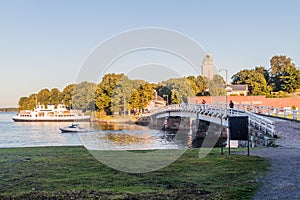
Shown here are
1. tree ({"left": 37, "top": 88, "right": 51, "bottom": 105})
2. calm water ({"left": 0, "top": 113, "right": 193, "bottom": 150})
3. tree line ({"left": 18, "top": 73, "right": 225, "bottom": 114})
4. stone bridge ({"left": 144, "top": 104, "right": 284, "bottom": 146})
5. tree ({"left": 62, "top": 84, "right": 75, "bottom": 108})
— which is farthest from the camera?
tree ({"left": 37, "top": 88, "right": 51, "bottom": 105})

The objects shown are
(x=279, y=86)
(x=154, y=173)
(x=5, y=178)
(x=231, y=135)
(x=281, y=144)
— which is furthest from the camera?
(x=279, y=86)

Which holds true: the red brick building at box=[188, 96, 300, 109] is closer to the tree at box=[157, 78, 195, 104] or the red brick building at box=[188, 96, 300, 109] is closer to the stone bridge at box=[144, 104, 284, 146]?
the tree at box=[157, 78, 195, 104]

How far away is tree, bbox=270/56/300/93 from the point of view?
93.3 meters

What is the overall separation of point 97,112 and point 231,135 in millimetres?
83332

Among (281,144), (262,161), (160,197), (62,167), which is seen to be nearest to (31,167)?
(62,167)

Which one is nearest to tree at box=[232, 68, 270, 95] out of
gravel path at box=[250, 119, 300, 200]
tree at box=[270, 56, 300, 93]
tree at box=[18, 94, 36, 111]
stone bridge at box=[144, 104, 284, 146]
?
tree at box=[270, 56, 300, 93]

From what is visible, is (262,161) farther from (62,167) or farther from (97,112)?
(97,112)

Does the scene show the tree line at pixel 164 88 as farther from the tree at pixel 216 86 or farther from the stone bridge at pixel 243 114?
the stone bridge at pixel 243 114

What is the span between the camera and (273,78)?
115375 mm

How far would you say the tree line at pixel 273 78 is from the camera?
3686 inches

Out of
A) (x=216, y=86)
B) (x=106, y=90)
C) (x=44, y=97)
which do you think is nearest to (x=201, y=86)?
(x=216, y=86)

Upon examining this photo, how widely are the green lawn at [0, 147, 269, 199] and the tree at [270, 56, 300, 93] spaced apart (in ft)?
283

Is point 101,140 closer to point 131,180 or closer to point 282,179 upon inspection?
point 131,180

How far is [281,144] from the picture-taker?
19891 mm
